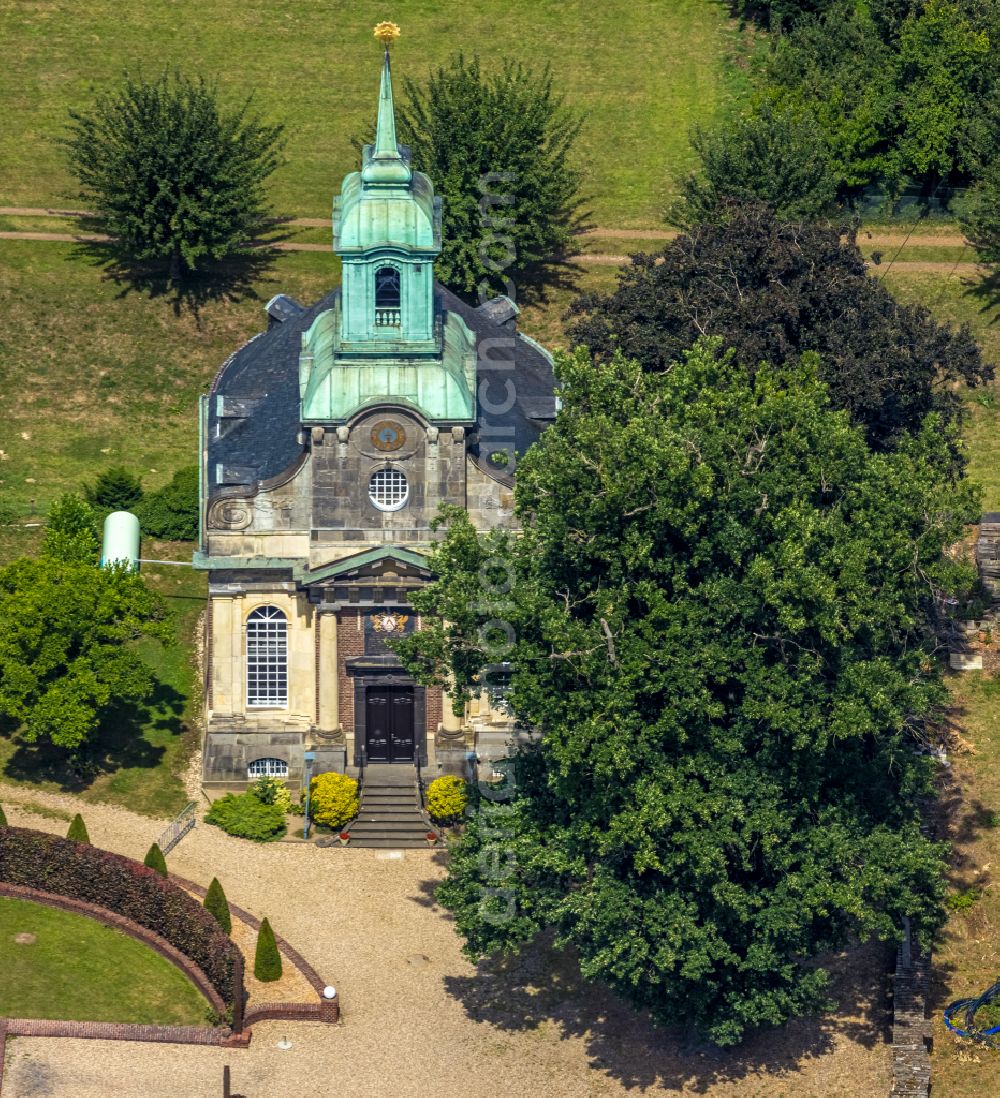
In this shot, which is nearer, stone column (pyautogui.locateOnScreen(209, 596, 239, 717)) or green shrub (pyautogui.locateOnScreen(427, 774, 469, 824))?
green shrub (pyautogui.locateOnScreen(427, 774, 469, 824))

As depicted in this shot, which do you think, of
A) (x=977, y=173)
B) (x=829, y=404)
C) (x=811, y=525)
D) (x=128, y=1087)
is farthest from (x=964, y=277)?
(x=128, y=1087)

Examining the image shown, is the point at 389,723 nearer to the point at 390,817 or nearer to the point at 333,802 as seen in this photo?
the point at 390,817

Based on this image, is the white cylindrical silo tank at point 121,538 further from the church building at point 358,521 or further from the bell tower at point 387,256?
the bell tower at point 387,256

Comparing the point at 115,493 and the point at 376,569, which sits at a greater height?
the point at 115,493

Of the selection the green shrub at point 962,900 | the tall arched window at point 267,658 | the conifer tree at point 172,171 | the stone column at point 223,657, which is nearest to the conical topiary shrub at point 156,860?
the stone column at point 223,657

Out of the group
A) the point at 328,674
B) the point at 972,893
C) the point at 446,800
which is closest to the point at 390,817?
the point at 446,800

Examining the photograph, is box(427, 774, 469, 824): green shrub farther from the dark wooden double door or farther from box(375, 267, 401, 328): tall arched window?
box(375, 267, 401, 328): tall arched window

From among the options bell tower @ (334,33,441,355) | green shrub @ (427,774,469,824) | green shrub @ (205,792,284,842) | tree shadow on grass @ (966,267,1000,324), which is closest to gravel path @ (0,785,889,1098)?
green shrub @ (205,792,284,842)
